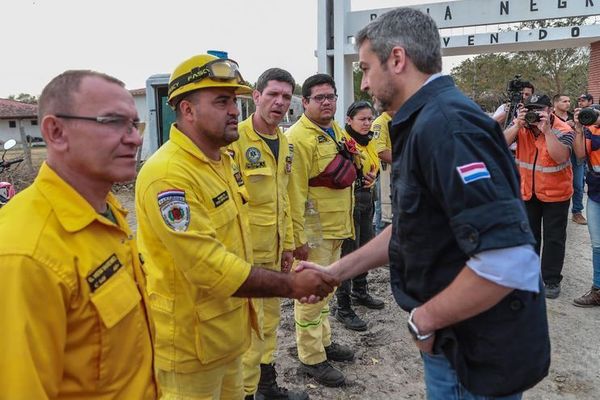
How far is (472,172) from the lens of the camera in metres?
1.40

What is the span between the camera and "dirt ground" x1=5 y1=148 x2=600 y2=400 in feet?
11.7

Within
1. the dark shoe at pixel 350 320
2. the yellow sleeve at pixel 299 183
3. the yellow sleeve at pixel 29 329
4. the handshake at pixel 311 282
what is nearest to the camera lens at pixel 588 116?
the yellow sleeve at pixel 299 183

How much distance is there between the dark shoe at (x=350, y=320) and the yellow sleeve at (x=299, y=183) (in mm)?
1144

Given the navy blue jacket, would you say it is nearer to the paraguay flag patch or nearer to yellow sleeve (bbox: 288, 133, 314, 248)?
the paraguay flag patch

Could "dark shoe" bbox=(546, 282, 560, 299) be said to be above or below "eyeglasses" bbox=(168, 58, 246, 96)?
below

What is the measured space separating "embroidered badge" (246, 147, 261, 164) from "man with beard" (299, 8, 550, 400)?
1744 millimetres

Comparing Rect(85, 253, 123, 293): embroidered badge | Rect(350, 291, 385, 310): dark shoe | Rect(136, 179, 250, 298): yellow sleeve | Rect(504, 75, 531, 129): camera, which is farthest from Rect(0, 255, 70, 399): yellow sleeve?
Rect(504, 75, 531, 129): camera

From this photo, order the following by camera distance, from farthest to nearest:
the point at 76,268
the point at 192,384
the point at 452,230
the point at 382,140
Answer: the point at 382,140 → the point at 192,384 → the point at 452,230 → the point at 76,268

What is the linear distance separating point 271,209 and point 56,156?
210 centimetres

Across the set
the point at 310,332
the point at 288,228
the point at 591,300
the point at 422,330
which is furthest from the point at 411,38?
the point at 591,300

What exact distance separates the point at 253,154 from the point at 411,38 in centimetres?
199

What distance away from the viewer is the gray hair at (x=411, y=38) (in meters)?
1.68

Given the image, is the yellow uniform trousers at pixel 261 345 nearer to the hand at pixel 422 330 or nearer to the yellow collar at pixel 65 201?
the hand at pixel 422 330

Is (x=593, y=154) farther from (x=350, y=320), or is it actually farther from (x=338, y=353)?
(x=338, y=353)
